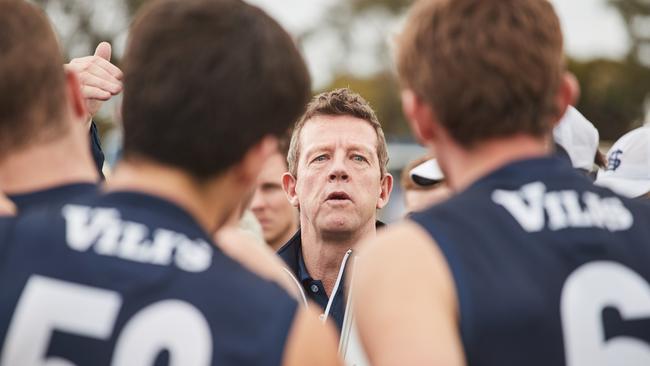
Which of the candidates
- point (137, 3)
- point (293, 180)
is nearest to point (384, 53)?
point (137, 3)

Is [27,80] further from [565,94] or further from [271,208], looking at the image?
[271,208]

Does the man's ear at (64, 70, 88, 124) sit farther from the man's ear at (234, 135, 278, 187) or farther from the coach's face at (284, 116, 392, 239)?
the coach's face at (284, 116, 392, 239)

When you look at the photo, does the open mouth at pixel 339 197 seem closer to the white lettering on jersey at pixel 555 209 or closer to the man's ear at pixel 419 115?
the man's ear at pixel 419 115

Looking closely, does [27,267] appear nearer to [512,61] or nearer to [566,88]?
[512,61]

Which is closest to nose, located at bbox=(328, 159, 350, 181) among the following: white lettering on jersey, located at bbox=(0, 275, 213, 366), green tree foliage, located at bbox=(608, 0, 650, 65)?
white lettering on jersey, located at bbox=(0, 275, 213, 366)

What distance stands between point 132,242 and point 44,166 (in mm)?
374

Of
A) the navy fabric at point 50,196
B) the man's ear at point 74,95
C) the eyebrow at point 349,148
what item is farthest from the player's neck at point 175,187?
the eyebrow at point 349,148

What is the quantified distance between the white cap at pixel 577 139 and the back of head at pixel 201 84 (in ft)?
7.01

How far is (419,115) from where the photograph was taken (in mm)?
2666

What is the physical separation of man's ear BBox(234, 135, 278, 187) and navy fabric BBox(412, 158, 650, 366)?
38cm

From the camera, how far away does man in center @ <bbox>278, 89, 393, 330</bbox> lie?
17.4 feet

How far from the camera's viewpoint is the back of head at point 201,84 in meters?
2.45

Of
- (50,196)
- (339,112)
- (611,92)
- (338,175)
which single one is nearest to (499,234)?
(50,196)

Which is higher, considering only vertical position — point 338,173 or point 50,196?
point 338,173
